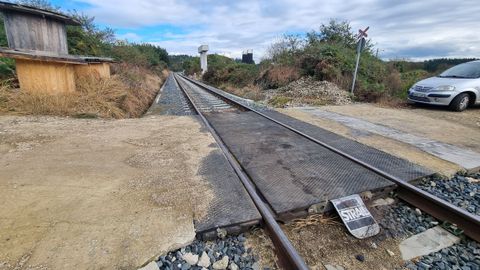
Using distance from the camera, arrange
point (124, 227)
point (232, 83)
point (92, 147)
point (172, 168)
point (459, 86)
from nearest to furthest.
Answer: point (124, 227)
point (172, 168)
point (92, 147)
point (459, 86)
point (232, 83)

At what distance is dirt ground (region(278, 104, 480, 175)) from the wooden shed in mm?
6855

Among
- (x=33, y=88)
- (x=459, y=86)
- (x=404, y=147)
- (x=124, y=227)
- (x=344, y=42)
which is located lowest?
(x=124, y=227)

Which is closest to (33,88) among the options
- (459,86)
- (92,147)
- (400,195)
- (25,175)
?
(92,147)

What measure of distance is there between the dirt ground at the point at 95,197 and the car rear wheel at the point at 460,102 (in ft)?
27.2

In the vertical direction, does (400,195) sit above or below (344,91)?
below

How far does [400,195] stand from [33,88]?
8.59 meters

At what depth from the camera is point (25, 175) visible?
302 cm

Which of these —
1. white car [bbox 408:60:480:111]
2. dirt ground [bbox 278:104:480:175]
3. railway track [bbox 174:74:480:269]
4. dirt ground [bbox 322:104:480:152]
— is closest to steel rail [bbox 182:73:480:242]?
railway track [bbox 174:74:480:269]

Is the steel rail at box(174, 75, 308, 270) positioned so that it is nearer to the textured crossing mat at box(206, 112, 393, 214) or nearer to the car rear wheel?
the textured crossing mat at box(206, 112, 393, 214)

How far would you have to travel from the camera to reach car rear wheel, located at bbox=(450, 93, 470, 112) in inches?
301

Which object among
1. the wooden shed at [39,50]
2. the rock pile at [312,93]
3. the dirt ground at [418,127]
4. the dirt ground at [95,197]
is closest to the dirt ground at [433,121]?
the dirt ground at [418,127]

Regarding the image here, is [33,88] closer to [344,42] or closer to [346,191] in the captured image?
[346,191]

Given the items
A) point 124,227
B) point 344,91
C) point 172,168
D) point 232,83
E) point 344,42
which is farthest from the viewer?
point 232,83

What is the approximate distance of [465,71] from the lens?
806 centimetres
